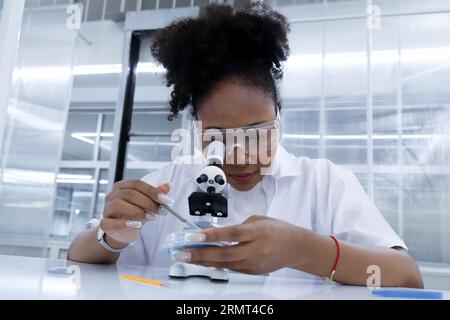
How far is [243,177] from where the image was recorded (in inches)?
37.4

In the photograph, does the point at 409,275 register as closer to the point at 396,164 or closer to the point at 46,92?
the point at 396,164

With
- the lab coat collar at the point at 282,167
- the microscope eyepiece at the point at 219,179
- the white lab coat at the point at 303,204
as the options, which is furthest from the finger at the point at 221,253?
the lab coat collar at the point at 282,167

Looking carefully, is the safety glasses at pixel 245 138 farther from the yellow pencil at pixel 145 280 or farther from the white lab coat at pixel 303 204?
the yellow pencil at pixel 145 280

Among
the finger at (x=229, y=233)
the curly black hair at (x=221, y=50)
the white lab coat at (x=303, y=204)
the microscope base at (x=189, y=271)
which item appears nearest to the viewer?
the finger at (x=229, y=233)

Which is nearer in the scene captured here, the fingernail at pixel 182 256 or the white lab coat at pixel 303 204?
the fingernail at pixel 182 256

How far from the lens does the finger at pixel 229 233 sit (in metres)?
0.53

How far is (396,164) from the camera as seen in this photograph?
6.72 ft

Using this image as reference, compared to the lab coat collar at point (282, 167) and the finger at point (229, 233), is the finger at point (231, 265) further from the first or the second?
the lab coat collar at point (282, 167)

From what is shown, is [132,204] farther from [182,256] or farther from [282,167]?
[282,167]

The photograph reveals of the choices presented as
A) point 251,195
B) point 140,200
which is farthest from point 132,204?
point 251,195

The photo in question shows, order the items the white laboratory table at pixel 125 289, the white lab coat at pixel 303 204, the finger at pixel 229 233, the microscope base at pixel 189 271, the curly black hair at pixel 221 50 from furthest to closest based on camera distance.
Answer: the curly black hair at pixel 221 50 < the white lab coat at pixel 303 204 < the microscope base at pixel 189 271 < the finger at pixel 229 233 < the white laboratory table at pixel 125 289

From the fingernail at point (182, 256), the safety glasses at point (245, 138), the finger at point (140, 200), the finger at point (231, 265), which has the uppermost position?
the safety glasses at point (245, 138)

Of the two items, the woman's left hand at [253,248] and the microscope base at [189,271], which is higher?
the woman's left hand at [253,248]

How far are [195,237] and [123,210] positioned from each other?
21 centimetres
